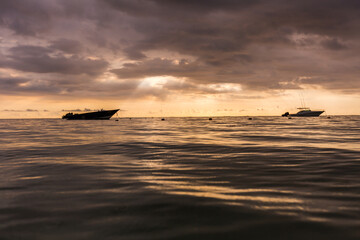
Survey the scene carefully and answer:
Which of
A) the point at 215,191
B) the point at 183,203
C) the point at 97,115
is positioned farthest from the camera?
the point at 97,115

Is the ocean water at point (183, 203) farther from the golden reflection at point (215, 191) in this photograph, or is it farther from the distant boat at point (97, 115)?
the distant boat at point (97, 115)

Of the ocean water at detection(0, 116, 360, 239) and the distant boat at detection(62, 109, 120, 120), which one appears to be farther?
the distant boat at detection(62, 109, 120, 120)

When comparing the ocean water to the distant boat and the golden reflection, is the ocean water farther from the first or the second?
the distant boat

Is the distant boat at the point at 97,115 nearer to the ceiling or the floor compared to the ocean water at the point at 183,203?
nearer to the ceiling

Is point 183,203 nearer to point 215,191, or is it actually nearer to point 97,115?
point 215,191

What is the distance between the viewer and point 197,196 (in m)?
6.39

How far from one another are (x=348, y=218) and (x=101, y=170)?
28.1ft

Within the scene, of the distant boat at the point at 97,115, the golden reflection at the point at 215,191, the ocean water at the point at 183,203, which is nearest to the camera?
the ocean water at the point at 183,203

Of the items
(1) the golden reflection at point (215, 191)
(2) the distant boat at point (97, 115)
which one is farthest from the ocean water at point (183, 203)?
(2) the distant boat at point (97, 115)

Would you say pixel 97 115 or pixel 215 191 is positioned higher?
pixel 97 115

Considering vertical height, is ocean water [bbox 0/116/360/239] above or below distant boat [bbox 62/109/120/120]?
below

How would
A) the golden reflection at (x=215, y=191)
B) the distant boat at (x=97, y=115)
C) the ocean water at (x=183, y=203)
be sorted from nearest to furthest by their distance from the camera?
1. the ocean water at (x=183, y=203)
2. the golden reflection at (x=215, y=191)
3. the distant boat at (x=97, y=115)

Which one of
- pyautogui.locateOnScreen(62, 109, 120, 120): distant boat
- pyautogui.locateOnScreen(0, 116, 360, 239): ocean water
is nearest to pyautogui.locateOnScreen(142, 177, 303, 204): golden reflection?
pyautogui.locateOnScreen(0, 116, 360, 239): ocean water

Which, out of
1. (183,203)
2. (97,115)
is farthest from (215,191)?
(97,115)
